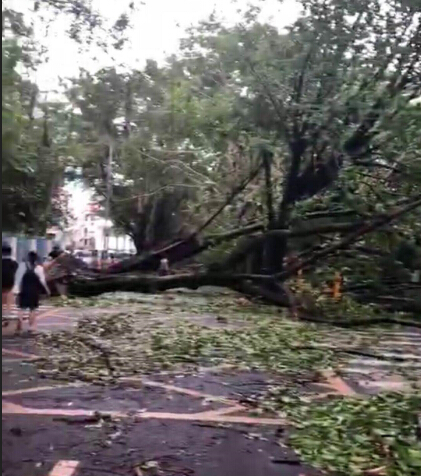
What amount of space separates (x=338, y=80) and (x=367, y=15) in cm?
22

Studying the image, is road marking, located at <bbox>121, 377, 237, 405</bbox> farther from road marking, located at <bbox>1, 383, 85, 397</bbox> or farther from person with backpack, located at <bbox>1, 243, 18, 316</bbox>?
person with backpack, located at <bbox>1, 243, 18, 316</bbox>

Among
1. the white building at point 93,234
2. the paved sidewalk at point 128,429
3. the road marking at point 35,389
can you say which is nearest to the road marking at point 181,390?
the paved sidewalk at point 128,429

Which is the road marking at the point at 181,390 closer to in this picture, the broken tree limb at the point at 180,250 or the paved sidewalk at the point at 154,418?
the paved sidewalk at the point at 154,418

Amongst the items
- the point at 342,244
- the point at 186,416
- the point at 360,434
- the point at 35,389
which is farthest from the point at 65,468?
the point at 342,244

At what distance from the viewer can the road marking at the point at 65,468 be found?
5.20 feet

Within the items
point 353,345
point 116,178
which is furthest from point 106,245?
point 353,345

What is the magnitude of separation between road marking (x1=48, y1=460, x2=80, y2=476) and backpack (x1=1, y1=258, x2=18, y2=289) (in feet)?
1.65

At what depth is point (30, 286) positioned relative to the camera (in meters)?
1.53

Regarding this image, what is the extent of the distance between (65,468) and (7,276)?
0.57m

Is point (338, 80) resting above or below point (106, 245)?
A: above

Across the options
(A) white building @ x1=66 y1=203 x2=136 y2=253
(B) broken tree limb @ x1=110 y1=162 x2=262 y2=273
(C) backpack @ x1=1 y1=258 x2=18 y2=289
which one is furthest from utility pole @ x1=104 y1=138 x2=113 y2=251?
(C) backpack @ x1=1 y1=258 x2=18 y2=289

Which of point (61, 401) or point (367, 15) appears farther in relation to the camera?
point (367, 15)

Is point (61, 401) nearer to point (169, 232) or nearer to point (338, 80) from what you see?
point (169, 232)

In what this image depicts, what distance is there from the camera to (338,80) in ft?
6.81
